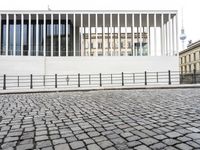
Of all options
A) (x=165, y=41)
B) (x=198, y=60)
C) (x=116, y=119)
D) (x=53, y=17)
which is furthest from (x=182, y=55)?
(x=116, y=119)

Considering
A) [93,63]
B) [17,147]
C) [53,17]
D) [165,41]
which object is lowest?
[17,147]

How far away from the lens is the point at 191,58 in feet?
188

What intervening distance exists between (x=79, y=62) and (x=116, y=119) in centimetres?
1831

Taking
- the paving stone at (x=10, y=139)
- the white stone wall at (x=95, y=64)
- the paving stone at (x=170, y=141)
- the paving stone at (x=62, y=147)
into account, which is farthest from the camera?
the white stone wall at (x=95, y=64)

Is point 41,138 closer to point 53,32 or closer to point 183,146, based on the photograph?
point 183,146

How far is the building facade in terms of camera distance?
175ft

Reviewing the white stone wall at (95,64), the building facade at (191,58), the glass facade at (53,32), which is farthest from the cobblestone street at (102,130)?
the building facade at (191,58)

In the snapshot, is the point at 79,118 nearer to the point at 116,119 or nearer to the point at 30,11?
the point at 116,119

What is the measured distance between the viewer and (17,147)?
335cm

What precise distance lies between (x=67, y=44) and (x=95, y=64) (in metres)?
5.14

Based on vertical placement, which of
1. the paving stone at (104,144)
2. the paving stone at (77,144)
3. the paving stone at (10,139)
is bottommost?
the paving stone at (10,139)

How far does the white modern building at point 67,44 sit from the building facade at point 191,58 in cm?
2667

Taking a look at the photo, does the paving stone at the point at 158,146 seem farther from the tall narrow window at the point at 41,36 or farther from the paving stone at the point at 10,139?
the tall narrow window at the point at 41,36

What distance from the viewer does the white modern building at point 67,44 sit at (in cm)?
2275
